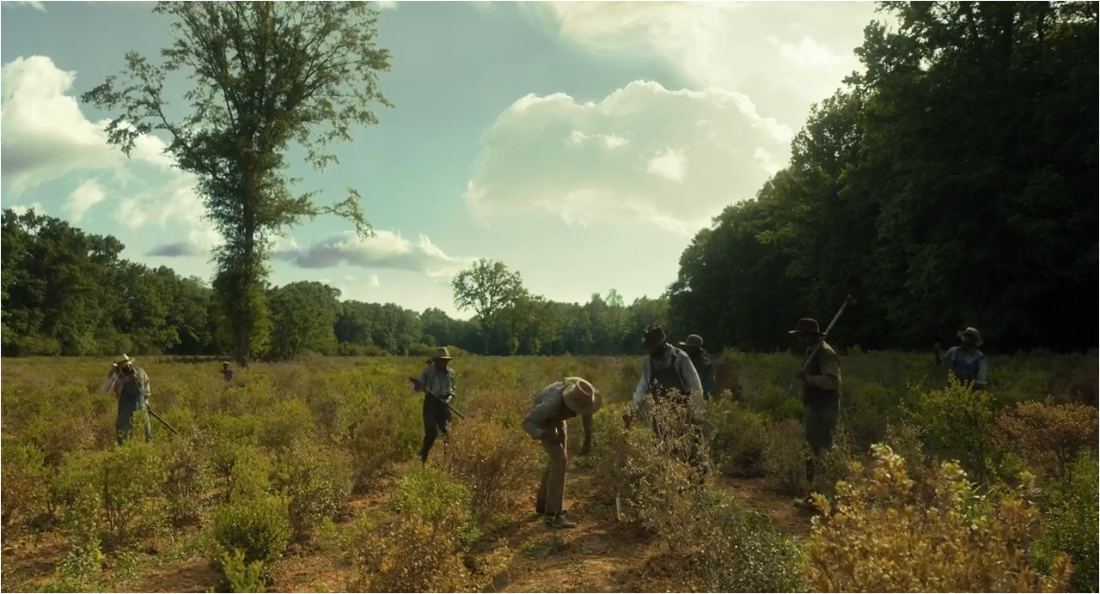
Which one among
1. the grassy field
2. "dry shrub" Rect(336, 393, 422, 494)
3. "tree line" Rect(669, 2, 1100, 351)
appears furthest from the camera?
"tree line" Rect(669, 2, 1100, 351)

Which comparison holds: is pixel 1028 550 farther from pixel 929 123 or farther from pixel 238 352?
pixel 238 352

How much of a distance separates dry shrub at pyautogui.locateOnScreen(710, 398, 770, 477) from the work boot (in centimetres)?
277

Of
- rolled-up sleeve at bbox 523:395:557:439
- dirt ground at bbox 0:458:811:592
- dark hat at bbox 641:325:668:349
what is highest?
dark hat at bbox 641:325:668:349

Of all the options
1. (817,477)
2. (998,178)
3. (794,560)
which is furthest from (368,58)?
(794,560)

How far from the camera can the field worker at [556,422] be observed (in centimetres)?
648

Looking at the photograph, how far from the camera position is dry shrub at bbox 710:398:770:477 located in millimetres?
9297

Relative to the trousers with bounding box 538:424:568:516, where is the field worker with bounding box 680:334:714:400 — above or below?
above

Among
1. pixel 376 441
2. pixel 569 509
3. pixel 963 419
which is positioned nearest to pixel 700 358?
pixel 569 509

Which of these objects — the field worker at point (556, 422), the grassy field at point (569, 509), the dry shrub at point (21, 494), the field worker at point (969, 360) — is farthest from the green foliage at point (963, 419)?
the dry shrub at point (21, 494)

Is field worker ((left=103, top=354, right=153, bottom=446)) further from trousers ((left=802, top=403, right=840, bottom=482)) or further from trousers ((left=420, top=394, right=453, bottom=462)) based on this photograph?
trousers ((left=802, top=403, right=840, bottom=482))

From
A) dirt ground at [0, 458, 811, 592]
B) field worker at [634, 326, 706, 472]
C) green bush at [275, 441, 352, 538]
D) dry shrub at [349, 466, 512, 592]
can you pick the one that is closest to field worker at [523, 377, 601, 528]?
dirt ground at [0, 458, 811, 592]

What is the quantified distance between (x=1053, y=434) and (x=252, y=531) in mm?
6974

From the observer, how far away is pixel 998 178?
17.1 meters

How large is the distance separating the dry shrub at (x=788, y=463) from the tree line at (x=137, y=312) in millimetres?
19379
